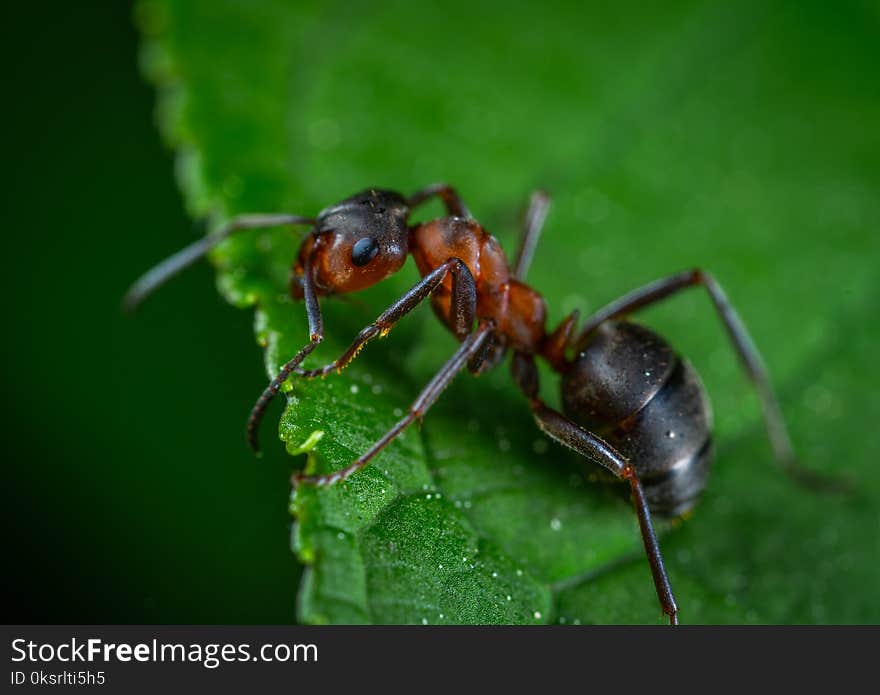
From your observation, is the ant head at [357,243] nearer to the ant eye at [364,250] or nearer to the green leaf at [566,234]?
the ant eye at [364,250]

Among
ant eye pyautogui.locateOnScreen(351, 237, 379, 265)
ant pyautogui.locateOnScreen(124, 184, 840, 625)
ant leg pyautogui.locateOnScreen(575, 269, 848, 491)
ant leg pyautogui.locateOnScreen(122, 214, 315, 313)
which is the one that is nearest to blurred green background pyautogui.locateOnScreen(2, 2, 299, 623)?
ant leg pyautogui.locateOnScreen(122, 214, 315, 313)

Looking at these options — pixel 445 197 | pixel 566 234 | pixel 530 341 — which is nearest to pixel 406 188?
pixel 445 197

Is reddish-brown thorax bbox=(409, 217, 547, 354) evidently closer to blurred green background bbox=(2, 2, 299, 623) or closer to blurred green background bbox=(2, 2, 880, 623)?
blurred green background bbox=(2, 2, 880, 623)

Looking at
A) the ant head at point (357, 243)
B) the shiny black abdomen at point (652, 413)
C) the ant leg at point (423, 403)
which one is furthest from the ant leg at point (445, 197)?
the shiny black abdomen at point (652, 413)

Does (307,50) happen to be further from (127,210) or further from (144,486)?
(144,486)

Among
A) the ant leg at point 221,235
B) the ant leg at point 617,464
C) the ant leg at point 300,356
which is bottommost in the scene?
the ant leg at point 617,464

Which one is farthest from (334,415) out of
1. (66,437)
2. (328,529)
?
(66,437)
